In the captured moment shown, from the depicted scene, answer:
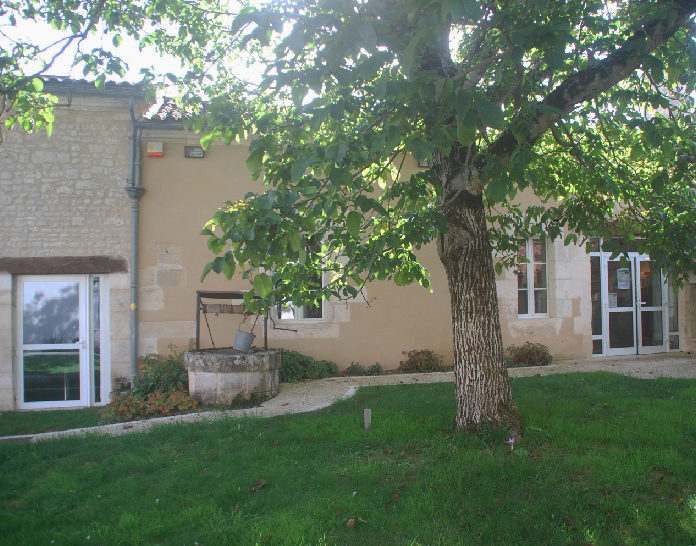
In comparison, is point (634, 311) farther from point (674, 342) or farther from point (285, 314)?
point (285, 314)

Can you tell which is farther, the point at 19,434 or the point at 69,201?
the point at 69,201

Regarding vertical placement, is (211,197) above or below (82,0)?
below

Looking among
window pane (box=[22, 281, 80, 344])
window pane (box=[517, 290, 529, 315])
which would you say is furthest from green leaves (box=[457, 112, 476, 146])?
window pane (box=[517, 290, 529, 315])

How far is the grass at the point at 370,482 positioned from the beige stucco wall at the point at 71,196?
330 centimetres

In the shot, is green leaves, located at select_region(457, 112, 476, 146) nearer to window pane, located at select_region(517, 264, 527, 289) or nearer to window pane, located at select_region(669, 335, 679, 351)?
window pane, located at select_region(517, 264, 527, 289)

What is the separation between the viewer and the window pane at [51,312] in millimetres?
7949

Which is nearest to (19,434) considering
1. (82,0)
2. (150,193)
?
(150,193)

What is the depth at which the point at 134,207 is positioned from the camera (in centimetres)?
809

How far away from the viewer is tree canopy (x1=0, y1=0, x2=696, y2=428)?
279 cm

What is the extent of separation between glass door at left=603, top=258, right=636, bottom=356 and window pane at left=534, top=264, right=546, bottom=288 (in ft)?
4.08

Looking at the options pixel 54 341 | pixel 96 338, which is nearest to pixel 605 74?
pixel 96 338

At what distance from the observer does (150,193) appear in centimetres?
826

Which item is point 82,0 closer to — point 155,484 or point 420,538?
point 155,484

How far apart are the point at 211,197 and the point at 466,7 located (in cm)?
672
